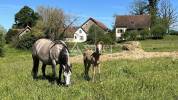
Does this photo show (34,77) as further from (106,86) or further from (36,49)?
(106,86)

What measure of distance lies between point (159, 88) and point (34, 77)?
6959mm

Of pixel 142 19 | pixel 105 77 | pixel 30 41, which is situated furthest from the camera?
pixel 142 19

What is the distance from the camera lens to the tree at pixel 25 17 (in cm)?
13577

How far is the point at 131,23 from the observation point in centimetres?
13012

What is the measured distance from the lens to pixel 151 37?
333 ft

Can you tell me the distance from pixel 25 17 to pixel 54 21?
37.6 m

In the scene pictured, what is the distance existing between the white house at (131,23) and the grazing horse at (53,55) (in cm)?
10715

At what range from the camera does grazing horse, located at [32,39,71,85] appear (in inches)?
638

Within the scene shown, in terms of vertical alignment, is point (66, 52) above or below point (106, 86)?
above

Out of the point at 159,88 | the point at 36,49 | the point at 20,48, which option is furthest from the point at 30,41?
the point at 159,88

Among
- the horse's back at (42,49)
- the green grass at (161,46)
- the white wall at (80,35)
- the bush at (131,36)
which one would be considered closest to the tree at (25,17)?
the white wall at (80,35)

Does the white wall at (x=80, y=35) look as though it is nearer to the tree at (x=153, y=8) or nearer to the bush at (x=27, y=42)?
the tree at (x=153, y=8)

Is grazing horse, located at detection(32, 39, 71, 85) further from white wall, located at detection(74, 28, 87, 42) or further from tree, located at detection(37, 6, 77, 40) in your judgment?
white wall, located at detection(74, 28, 87, 42)

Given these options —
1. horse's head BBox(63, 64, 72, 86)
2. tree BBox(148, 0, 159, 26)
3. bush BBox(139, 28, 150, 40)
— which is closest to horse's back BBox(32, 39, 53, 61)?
horse's head BBox(63, 64, 72, 86)
